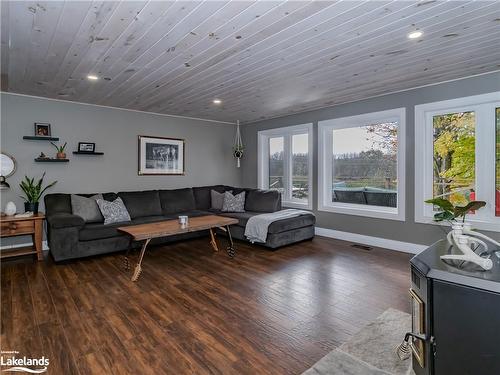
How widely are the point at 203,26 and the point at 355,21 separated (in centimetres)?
122

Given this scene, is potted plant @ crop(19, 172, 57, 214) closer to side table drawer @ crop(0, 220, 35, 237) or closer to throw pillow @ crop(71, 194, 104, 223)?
side table drawer @ crop(0, 220, 35, 237)

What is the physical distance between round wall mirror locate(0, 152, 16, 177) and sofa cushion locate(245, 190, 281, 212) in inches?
150

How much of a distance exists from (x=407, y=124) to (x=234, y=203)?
3.26 meters

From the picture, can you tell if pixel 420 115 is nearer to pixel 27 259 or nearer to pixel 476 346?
pixel 476 346

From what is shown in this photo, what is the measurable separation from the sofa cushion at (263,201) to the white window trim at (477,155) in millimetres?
2330

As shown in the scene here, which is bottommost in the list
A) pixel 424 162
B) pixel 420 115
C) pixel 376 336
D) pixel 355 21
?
pixel 376 336

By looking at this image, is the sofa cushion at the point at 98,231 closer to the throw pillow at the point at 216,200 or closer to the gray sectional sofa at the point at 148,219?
the gray sectional sofa at the point at 148,219

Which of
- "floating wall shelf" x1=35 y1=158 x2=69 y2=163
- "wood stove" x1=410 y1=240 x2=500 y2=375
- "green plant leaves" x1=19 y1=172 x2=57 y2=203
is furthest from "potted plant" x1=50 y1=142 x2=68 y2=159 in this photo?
"wood stove" x1=410 y1=240 x2=500 y2=375

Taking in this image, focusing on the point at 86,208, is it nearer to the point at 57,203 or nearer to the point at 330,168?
the point at 57,203

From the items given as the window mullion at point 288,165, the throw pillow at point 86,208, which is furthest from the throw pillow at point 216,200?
the throw pillow at point 86,208

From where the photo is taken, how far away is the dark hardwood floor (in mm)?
1884

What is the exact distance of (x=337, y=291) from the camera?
292 centimetres

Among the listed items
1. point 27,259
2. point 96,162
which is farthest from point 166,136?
point 27,259

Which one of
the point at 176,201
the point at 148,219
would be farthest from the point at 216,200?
the point at 148,219
